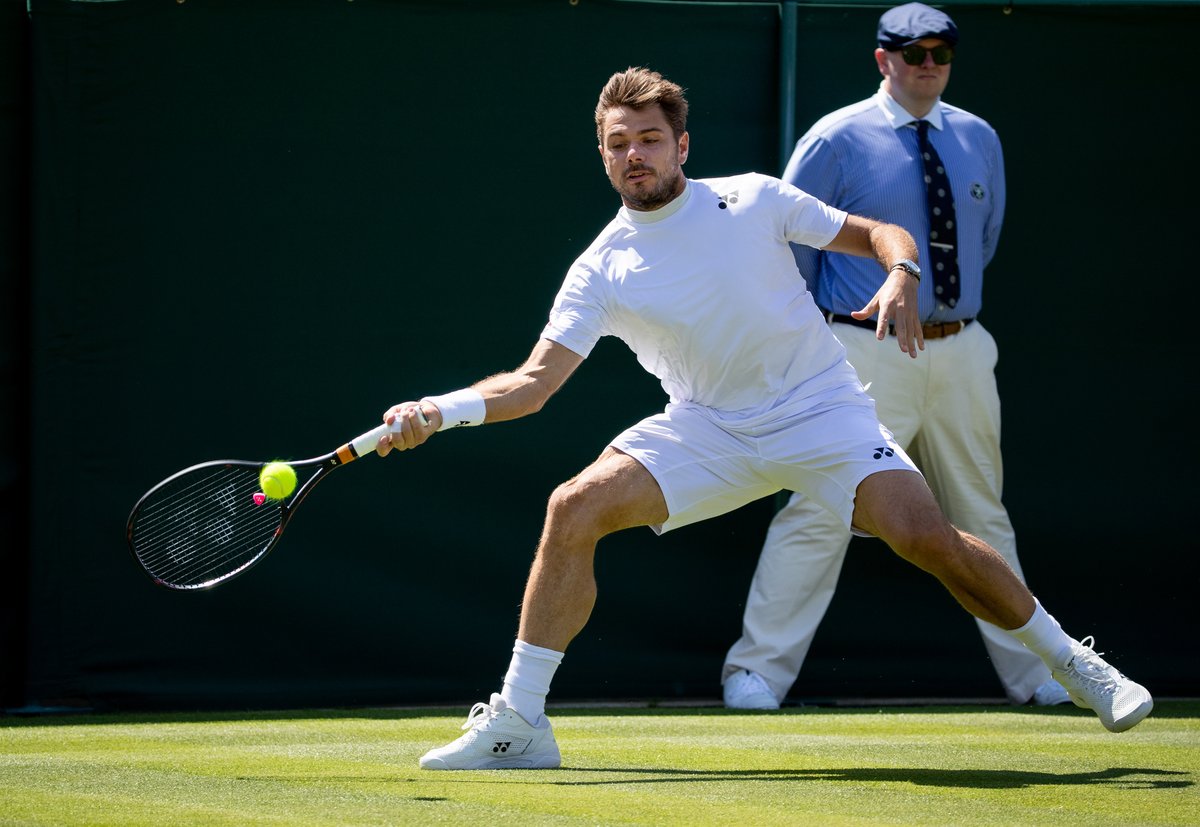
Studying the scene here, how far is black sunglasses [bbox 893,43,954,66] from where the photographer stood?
584cm

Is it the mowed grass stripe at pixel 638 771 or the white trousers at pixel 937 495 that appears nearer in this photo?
the mowed grass stripe at pixel 638 771

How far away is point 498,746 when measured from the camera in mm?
4367

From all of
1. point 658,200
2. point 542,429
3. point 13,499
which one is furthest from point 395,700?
point 658,200

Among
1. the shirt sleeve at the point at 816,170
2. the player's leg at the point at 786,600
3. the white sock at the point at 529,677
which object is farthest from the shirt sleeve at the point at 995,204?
the white sock at the point at 529,677

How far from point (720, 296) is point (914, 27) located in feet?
5.85

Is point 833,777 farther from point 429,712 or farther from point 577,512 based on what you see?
point 429,712

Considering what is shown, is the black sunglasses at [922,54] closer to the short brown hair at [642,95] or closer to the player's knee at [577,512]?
the short brown hair at [642,95]

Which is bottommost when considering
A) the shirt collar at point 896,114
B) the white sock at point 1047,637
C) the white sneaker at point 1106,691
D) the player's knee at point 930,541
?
the white sneaker at point 1106,691

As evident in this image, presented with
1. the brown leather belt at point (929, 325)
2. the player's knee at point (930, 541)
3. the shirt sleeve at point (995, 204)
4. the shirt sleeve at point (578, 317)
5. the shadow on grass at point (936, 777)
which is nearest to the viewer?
the shadow on grass at point (936, 777)

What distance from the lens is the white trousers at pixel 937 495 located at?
19.5 ft

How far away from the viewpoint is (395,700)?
623 centimetres

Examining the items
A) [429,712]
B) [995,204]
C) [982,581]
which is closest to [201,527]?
[429,712]

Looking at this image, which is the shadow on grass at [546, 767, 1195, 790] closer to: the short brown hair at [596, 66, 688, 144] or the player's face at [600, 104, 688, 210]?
the player's face at [600, 104, 688, 210]

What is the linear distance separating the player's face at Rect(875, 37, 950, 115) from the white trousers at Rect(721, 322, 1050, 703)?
78 cm
